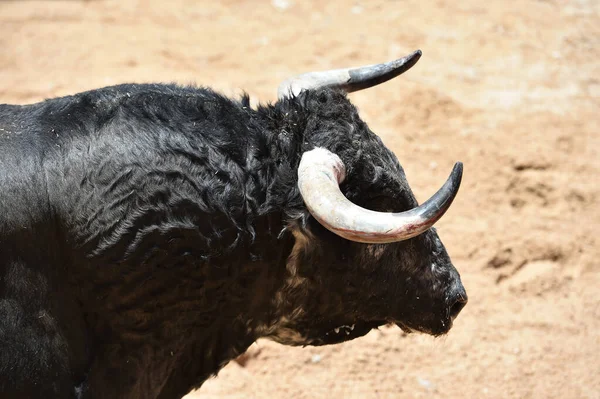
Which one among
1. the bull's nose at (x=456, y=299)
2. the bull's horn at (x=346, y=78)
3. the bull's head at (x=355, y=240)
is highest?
the bull's horn at (x=346, y=78)

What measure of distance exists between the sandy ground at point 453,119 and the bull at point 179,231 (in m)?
2.08

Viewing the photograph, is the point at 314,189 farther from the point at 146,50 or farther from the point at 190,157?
the point at 146,50

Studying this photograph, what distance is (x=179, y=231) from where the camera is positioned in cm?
411

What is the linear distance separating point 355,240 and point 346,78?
4.63 feet

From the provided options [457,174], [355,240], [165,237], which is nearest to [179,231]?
[165,237]

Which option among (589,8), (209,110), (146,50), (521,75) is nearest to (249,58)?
(146,50)

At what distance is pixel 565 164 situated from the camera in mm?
8984

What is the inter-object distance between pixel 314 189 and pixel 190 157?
0.63m

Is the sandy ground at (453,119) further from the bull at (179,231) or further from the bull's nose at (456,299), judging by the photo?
the bull at (179,231)

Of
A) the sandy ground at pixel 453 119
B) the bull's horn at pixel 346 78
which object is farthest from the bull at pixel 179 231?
the sandy ground at pixel 453 119

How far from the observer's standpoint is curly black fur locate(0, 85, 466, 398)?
3.94 metres

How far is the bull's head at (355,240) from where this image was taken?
391cm

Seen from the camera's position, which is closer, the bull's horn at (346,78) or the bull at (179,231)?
the bull at (179,231)

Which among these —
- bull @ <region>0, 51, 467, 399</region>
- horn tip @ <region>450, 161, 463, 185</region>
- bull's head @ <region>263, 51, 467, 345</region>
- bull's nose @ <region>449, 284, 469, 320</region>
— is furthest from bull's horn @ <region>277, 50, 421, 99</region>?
bull's nose @ <region>449, 284, 469, 320</region>
